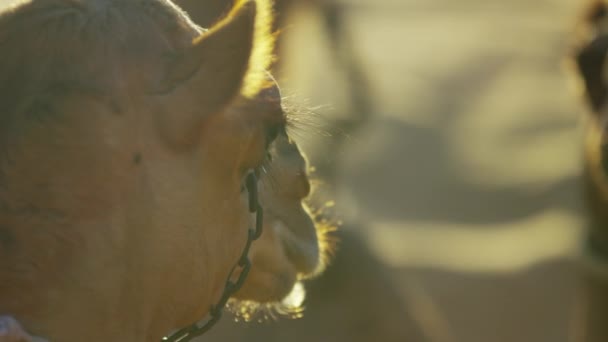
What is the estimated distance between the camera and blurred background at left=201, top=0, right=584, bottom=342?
5902 mm

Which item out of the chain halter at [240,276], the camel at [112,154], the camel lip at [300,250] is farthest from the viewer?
the camel lip at [300,250]

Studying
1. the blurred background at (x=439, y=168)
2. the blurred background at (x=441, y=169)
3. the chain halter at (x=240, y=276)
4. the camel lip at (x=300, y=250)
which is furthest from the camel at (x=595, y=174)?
the chain halter at (x=240, y=276)

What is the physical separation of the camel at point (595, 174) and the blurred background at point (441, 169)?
73cm

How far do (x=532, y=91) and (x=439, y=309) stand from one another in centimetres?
633

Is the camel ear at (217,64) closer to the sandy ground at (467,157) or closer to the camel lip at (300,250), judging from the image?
the camel lip at (300,250)

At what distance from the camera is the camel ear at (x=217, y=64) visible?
2.42 metres

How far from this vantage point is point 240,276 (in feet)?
9.47

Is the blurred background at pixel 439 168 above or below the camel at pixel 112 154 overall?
below

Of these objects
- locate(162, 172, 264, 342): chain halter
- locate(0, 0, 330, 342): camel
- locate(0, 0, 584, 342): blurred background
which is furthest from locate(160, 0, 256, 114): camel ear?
locate(0, 0, 584, 342): blurred background

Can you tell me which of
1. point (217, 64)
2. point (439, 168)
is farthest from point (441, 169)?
point (217, 64)

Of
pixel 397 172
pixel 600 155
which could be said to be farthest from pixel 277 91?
pixel 397 172

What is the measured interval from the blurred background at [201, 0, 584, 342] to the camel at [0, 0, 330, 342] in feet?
1.58

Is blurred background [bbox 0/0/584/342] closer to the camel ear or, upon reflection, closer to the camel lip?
the camel lip

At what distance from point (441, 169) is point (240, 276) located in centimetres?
977
